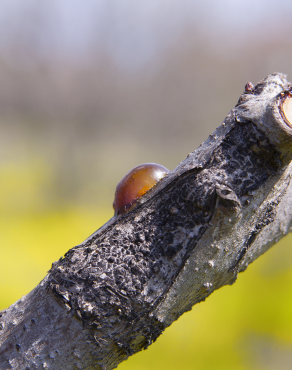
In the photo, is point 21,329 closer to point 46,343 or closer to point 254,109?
point 46,343

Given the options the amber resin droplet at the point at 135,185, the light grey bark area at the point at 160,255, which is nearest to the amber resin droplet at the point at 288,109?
the light grey bark area at the point at 160,255

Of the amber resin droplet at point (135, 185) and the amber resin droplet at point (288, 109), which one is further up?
the amber resin droplet at point (135, 185)

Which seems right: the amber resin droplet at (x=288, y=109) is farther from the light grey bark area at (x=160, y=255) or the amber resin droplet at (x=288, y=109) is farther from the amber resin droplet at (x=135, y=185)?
the amber resin droplet at (x=135, y=185)

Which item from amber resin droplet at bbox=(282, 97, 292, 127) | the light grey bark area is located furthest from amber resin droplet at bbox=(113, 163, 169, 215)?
amber resin droplet at bbox=(282, 97, 292, 127)
